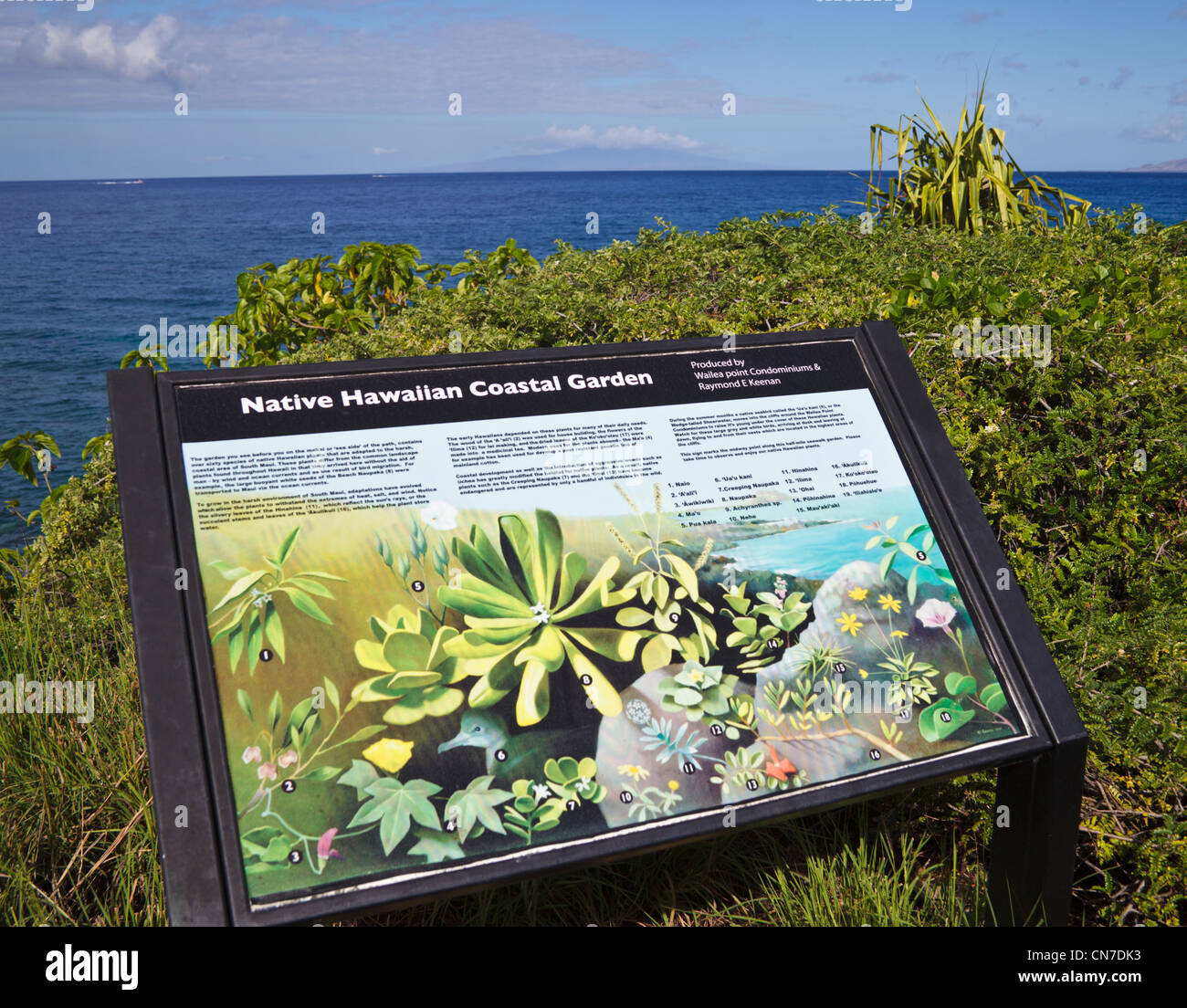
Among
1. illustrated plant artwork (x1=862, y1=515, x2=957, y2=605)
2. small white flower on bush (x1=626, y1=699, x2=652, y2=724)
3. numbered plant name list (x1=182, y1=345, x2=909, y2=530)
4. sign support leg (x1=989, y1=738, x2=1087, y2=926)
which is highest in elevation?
numbered plant name list (x1=182, y1=345, x2=909, y2=530)

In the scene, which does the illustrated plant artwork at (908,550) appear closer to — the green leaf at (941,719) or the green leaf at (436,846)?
the green leaf at (941,719)

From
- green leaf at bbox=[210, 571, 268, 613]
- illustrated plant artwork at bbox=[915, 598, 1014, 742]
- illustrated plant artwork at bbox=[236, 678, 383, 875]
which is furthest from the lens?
illustrated plant artwork at bbox=[915, 598, 1014, 742]

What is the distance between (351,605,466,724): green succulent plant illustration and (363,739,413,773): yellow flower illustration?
0.05 m

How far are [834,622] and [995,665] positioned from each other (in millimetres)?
396

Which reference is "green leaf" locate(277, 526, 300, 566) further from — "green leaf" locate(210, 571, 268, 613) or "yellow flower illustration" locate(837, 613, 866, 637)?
"yellow flower illustration" locate(837, 613, 866, 637)

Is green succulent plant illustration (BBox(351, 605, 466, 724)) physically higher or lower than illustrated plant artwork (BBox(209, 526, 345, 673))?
lower

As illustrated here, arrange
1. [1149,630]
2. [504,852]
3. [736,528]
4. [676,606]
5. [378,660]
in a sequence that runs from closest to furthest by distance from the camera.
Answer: [504,852] → [378,660] → [676,606] → [736,528] → [1149,630]

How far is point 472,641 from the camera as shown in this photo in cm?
199

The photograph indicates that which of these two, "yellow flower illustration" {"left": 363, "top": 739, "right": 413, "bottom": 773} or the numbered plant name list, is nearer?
"yellow flower illustration" {"left": 363, "top": 739, "right": 413, "bottom": 773}

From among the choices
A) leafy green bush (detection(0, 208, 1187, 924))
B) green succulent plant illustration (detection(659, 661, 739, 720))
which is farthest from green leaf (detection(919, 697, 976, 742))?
leafy green bush (detection(0, 208, 1187, 924))

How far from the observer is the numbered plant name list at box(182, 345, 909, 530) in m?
2.10

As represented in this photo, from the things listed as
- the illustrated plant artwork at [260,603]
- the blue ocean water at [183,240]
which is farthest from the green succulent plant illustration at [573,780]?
the blue ocean water at [183,240]
